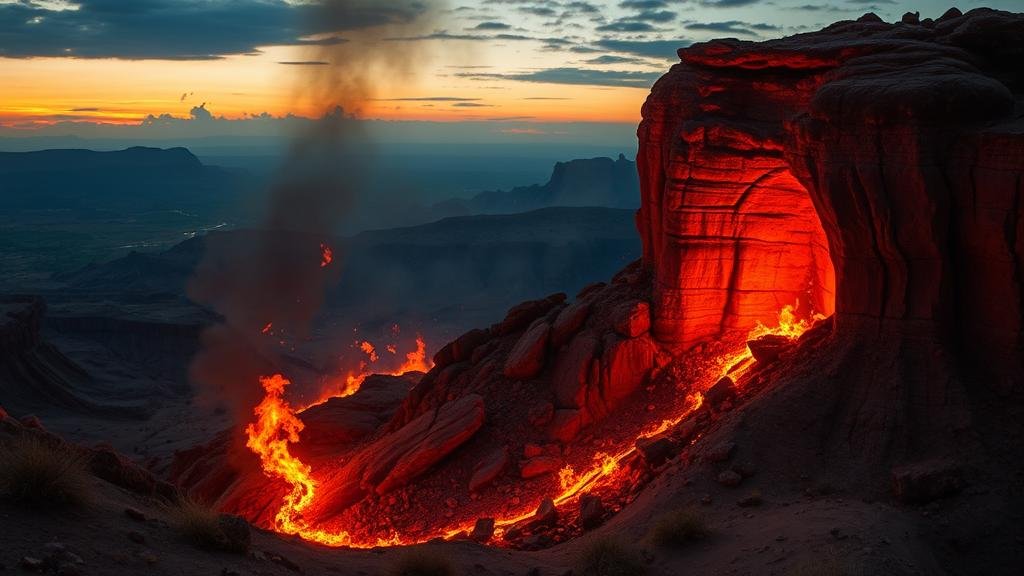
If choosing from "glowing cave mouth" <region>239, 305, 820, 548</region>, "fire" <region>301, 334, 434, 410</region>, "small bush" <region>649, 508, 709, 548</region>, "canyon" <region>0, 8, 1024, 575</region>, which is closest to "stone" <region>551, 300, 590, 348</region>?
"canyon" <region>0, 8, 1024, 575</region>

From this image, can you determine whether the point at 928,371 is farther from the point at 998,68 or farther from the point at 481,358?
the point at 481,358

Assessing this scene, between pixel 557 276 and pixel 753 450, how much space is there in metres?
103

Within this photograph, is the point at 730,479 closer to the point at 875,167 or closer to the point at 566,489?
the point at 566,489

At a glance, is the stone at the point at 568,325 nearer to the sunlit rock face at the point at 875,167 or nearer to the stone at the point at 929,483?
the sunlit rock face at the point at 875,167

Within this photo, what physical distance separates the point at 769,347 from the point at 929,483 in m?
6.15

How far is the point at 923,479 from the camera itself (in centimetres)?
1322

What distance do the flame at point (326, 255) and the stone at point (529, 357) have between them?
3469 inches

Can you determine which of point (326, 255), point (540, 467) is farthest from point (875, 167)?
point (326, 255)

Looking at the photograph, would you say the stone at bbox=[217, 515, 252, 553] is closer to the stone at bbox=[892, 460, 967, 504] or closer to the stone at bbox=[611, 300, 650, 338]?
the stone at bbox=[892, 460, 967, 504]

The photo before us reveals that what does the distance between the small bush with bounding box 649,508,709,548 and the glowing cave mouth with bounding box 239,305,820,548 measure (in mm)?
3274

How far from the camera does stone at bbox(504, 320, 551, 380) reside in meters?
22.9

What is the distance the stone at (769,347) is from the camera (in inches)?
746

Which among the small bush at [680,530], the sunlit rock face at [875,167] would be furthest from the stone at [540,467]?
the small bush at [680,530]

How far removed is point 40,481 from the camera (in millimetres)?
9578
